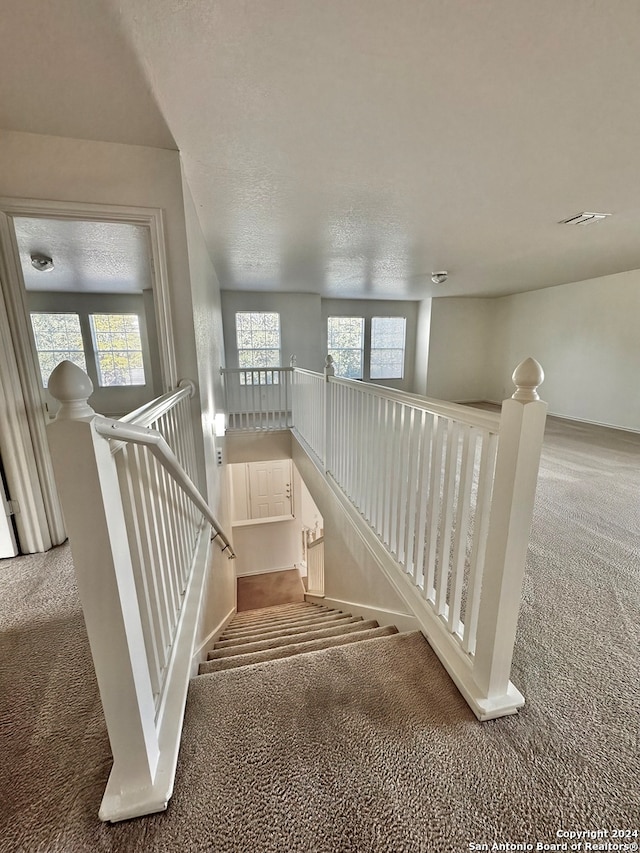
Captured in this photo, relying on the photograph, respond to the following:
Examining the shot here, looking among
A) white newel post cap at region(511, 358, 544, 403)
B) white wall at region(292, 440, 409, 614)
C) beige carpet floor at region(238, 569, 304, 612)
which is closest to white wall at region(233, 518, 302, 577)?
beige carpet floor at region(238, 569, 304, 612)

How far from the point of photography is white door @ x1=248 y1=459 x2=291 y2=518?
21.9 feet

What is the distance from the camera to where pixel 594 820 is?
0.85 meters

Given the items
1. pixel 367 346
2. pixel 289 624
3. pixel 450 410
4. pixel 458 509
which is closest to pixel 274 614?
pixel 289 624

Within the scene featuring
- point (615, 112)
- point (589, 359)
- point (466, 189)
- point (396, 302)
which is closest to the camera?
point (615, 112)


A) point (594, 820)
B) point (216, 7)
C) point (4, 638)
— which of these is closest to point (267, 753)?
point (594, 820)

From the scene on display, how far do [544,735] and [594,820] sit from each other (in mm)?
Answer: 212

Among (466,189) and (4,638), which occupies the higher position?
(466,189)

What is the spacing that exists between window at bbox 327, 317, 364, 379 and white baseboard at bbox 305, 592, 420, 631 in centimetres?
523

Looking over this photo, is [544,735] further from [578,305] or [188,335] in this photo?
[578,305]

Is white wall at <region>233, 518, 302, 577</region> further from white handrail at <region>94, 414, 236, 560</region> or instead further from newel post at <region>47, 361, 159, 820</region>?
newel post at <region>47, 361, 159, 820</region>

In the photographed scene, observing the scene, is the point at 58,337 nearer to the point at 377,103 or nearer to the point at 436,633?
the point at 377,103

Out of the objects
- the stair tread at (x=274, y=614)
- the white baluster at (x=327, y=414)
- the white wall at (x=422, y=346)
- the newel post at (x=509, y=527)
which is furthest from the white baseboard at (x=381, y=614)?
the white wall at (x=422, y=346)

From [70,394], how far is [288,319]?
6333 millimetres

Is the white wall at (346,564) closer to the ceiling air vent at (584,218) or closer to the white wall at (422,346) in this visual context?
the ceiling air vent at (584,218)
